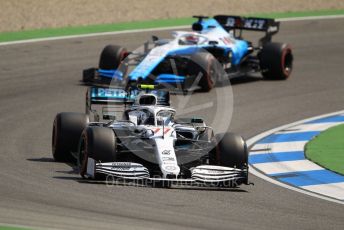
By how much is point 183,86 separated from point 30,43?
6.77 metres

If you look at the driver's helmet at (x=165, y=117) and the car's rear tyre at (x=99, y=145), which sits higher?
the driver's helmet at (x=165, y=117)

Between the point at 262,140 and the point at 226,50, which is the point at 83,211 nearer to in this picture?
the point at 262,140

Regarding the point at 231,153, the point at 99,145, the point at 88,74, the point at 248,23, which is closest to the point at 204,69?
the point at 88,74

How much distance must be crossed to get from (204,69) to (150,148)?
347 inches

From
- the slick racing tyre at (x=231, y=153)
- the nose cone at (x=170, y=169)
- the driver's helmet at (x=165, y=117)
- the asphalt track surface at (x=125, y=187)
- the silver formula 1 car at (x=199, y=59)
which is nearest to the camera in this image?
the asphalt track surface at (x=125, y=187)

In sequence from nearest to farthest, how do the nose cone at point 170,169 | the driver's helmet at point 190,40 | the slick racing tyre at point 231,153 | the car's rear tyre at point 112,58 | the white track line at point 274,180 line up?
the nose cone at point 170,169 < the white track line at point 274,180 < the slick racing tyre at point 231,153 < the car's rear tyre at point 112,58 < the driver's helmet at point 190,40

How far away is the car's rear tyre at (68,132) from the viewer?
1538 centimetres

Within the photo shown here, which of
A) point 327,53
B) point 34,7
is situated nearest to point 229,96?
point 327,53

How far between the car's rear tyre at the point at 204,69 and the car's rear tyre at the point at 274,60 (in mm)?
2386

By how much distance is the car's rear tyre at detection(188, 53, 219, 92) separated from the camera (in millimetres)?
22797

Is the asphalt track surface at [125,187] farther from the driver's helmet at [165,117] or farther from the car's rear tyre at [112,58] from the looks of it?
the driver's helmet at [165,117]

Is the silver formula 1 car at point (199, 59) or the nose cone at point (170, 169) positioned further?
the silver formula 1 car at point (199, 59)

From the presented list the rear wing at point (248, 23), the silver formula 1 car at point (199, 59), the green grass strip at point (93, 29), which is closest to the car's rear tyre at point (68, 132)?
the silver formula 1 car at point (199, 59)

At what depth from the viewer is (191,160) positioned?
47.1 ft
